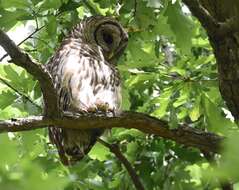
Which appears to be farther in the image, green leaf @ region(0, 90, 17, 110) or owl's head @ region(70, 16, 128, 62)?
owl's head @ region(70, 16, 128, 62)

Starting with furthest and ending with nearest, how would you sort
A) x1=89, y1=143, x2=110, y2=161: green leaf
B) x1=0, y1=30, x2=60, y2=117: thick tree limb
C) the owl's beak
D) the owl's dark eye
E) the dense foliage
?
1. the owl's dark eye
2. the owl's beak
3. x1=89, y1=143, x2=110, y2=161: green leaf
4. the dense foliage
5. x1=0, y1=30, x2=60, y2=117: thick tree limb

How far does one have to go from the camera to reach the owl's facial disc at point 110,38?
7.80 ft

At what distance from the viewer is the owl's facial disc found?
93.6 inches

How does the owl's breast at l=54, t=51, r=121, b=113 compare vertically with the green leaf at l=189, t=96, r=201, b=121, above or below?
above

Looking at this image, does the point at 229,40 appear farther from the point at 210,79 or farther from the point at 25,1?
the point at 25,1

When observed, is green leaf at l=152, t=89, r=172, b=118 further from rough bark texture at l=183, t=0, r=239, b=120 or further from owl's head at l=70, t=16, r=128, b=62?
owl's head at l=70, t=16, r=128, b=62

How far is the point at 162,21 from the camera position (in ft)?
6.87

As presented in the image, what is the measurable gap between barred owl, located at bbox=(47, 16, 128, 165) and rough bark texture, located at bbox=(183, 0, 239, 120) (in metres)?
0.58

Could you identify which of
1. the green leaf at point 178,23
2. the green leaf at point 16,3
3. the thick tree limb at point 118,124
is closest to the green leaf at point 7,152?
the thick tree limb at point 118,124

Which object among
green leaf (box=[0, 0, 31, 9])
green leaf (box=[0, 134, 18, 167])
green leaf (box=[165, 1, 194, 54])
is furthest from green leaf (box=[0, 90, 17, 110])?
green leaf (box=[0, 134, 18, 167])

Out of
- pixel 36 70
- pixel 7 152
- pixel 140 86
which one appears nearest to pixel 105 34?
pixel 140 86

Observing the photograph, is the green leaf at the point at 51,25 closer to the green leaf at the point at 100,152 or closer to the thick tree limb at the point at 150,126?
the thick tree limb at the point at 150,126

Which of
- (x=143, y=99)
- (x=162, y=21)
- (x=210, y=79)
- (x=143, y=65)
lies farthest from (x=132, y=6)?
(x=143, y=99)

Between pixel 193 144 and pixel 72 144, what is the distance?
63 cm
